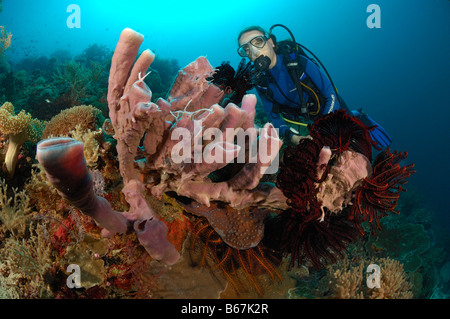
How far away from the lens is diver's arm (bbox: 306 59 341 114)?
15.7 ft

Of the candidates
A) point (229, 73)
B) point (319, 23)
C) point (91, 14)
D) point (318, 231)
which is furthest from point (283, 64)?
point (91, 14)

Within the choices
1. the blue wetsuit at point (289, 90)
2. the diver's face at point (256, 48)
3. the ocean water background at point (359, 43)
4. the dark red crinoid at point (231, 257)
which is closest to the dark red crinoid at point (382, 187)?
the dark red crinoid at point (231, 257)

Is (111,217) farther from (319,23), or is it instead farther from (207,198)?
(319,23)

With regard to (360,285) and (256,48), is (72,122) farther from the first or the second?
(360,285)

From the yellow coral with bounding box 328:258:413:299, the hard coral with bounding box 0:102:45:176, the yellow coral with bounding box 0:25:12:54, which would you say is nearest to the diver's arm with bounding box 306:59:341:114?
the yellow coral with bounding box 328:258:413:299

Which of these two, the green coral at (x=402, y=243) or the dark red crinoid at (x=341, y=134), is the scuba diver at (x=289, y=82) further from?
the green coral at (x=402, y=243)

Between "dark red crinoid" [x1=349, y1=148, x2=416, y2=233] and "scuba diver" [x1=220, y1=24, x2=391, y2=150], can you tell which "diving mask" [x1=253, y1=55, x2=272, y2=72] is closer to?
"scuba diver" [x1=220, y1=24, x2=391, y2=150]

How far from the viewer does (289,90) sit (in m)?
5.39

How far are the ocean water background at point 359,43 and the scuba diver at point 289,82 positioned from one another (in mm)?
33521

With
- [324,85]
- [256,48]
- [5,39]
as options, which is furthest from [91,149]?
[5,39]

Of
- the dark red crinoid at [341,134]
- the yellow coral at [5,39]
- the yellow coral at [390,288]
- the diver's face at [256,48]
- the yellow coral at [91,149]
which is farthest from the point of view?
the yellow coral at [5,39]

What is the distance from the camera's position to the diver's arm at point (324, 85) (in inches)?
188

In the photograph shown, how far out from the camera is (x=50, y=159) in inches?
43.8

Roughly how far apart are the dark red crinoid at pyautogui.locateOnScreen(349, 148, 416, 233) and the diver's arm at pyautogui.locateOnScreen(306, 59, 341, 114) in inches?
117
